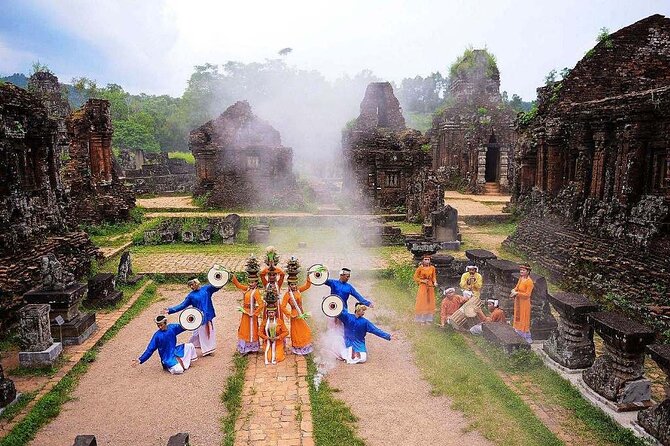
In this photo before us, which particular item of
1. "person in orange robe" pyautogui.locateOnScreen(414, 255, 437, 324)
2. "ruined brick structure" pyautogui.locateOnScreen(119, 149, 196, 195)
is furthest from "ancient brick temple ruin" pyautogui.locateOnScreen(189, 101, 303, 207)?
"person in orange robe" pyautogui.locateOnScreen(414, 255, 437, 324)

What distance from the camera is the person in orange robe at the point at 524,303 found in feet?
25.5

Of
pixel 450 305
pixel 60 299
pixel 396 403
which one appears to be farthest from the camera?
Answer: pixel 450 305

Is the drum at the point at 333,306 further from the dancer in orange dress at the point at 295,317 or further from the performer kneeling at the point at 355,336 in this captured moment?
the dancer in orange dress at the point at 295,317

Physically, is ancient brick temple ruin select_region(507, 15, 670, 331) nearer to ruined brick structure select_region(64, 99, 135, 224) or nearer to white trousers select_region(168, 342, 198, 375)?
white trousers select_region(168, 342, 198, 375)

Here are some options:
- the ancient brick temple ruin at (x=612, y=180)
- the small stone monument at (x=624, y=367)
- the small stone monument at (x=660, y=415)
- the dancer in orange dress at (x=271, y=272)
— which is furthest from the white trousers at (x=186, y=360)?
the ancient brick temple ruin at (x=612, y=180)

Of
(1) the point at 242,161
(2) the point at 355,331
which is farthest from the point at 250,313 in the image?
(1) the point at 242,161

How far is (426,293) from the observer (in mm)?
9039

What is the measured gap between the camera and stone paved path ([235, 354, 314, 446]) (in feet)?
17.8

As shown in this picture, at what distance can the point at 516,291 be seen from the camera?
7.84m

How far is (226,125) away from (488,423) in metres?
19.3

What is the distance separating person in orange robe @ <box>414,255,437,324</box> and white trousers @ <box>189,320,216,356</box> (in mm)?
3803

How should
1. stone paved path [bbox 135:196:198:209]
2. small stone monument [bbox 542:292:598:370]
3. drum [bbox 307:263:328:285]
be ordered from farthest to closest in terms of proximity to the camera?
stone paved path [bbox 135:196:198:209] < drum [bbox 307:263:328:285] < small stone monument [bbox 542:292:598:370]

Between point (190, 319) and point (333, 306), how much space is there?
2173 millimetres

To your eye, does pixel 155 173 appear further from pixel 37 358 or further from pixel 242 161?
pixel 37 358
